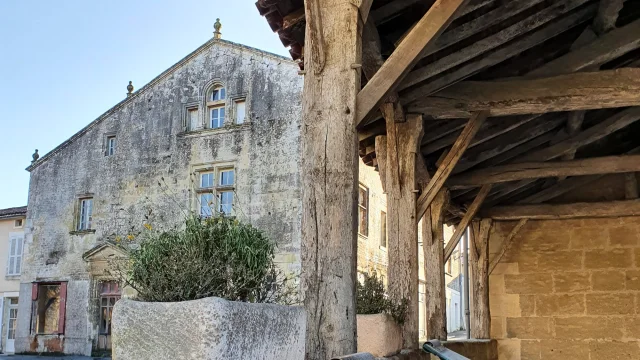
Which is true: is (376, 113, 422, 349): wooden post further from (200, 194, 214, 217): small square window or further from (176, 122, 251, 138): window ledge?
(176, 122, 251, 138): window ledge

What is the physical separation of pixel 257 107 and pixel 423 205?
782 centimetres

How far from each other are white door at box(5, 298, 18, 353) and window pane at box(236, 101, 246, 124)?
8166mm


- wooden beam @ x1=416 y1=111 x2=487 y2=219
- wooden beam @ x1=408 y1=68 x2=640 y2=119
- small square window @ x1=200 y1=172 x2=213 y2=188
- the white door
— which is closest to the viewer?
wooden beam @ x1=408 y1=68 x2=640 y2=119

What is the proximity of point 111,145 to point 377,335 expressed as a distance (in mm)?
11716

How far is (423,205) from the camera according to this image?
534 cm

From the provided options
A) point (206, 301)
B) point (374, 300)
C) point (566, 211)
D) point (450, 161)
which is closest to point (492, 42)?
point (450, 161)

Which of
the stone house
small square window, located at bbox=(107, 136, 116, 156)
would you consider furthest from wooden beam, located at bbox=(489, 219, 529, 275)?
the stone house

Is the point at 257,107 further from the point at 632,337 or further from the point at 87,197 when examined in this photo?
the point at 632,337

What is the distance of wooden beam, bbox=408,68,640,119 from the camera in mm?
4738

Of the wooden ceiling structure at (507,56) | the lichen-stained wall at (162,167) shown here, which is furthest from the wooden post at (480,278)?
the lichen-stained wall at (162,167)

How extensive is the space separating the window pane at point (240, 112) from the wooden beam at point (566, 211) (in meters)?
5.96

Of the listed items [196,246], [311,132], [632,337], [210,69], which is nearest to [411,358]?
[311,132]

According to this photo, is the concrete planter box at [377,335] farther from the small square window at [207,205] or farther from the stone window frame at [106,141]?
the stone window frame at [106,141]

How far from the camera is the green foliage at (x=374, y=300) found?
430 centimetres
